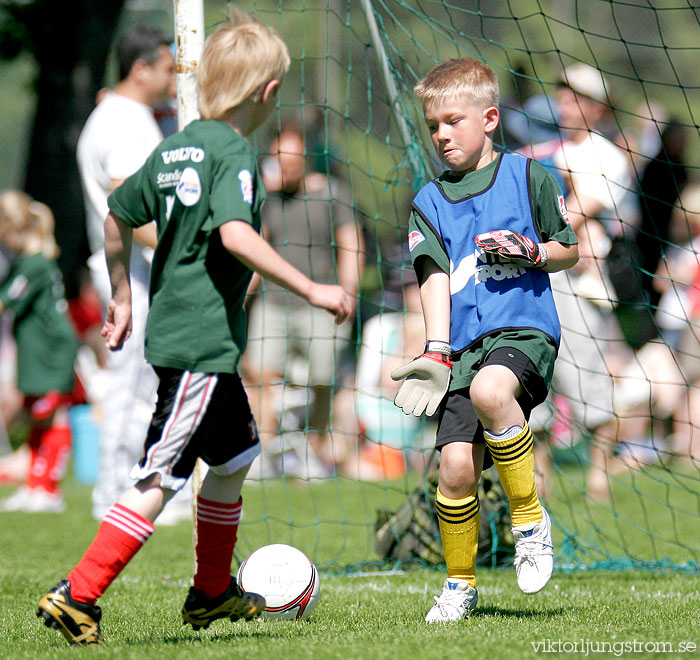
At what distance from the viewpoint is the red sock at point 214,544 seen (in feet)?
9.65

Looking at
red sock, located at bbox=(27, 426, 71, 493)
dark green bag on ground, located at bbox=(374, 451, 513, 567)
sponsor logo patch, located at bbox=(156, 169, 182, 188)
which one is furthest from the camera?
red sock, located at bbox=(27, 426, 71, 493)

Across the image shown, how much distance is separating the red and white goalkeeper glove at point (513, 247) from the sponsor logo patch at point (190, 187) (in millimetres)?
883

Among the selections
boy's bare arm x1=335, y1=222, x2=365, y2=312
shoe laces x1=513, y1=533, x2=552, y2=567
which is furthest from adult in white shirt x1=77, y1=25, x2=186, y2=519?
shoe laces x1=513, y1=533, x2=552, y2=567

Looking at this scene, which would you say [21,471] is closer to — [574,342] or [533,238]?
[574,342]

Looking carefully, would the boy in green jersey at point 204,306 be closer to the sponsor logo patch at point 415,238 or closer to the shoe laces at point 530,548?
the sponsor logo patch at point 415,238

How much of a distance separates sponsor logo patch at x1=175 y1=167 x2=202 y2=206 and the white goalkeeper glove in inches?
32.1

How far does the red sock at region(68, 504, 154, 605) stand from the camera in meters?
2.65

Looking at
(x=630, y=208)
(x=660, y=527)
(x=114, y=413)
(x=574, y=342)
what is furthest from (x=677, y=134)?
(x=114, y=413)

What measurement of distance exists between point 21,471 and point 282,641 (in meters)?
6.82

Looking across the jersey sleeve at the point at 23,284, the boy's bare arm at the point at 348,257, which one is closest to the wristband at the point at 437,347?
the boy's bare arm at the point at 348,257

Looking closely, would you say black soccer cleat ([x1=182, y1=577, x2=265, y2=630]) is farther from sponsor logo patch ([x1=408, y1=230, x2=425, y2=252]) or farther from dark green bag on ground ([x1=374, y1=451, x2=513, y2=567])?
dark green bag on ground ([x1=374, y1=451, x2=513, y2=567])

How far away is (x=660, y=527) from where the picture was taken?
Result: 5637 millimetres

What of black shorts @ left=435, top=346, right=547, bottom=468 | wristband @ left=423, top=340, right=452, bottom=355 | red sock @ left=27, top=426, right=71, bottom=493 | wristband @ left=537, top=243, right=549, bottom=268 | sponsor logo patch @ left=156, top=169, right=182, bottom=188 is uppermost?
sponsor logo patch @ left=156, top=169, right=182, bottom=188

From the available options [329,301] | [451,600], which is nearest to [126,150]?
[329,301]
